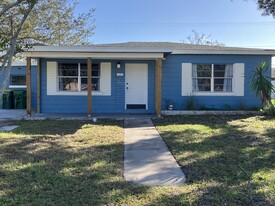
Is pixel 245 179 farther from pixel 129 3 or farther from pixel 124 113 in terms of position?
pixel 129 3

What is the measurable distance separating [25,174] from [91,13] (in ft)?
53.6

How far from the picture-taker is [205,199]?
4.17 metres

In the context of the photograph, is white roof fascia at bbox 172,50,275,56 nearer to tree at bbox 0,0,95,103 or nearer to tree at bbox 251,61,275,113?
tree at bbox 251,61,275,113

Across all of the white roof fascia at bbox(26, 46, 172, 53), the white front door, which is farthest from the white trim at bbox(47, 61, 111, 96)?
the white roof fascia at bbox(26, 46, 172, 53)

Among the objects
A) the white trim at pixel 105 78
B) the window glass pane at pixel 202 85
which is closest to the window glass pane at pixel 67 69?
the white trim at pixel 105 78

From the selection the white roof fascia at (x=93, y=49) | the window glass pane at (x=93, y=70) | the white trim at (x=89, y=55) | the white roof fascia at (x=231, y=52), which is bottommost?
the window glass pane at (x=93, y=70)

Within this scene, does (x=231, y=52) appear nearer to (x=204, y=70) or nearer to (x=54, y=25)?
(x=204, y=70)

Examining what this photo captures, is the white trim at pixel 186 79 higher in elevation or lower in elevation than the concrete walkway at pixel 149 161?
higher

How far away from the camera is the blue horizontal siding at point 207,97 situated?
14281mm

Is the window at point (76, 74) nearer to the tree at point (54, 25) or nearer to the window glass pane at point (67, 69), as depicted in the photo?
the window glass pane at point (67, 69)

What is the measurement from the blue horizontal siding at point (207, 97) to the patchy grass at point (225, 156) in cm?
292

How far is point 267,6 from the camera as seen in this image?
10625 millimetres

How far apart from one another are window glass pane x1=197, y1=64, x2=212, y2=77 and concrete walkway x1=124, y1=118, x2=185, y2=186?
5.90 m

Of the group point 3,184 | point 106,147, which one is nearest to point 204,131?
point 106,147
